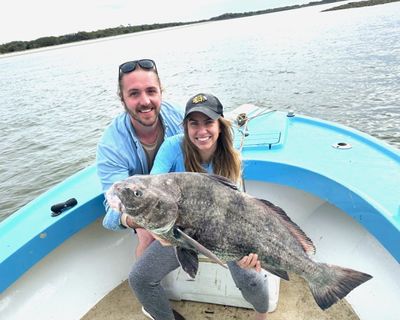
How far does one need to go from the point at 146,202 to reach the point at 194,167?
2.74ft

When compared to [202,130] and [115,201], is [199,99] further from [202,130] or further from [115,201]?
[115,201]

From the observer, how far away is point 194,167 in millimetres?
2701

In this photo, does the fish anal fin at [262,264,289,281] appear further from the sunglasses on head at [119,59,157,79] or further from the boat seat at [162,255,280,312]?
the sunglasses on head at [119,59,157,79]

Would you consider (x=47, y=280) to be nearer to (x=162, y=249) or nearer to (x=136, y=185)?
(x=162, y=249)

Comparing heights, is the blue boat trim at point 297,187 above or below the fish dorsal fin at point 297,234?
below

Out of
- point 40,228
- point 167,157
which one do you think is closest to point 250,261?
point 167,157

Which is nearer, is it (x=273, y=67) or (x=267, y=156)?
(x=267, y=156)

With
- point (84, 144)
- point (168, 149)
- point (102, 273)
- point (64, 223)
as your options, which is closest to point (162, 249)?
point (168, 149)

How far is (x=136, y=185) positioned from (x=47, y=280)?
2.11 metres

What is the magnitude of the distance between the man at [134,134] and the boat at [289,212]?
2.05 ft

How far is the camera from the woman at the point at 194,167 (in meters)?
2.59

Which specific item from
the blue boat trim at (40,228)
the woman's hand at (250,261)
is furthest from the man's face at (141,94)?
the woman's hand at (250,261)

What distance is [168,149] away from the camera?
2.76m

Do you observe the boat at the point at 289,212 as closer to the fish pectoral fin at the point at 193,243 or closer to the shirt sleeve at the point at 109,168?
the shirt sleeve at the point at 109,168
